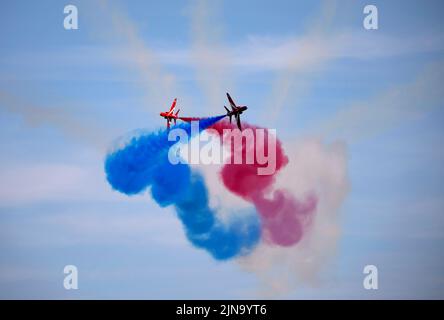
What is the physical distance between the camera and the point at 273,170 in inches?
3238

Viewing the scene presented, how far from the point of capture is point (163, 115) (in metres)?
83.9
